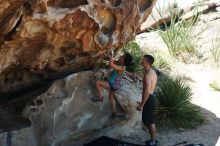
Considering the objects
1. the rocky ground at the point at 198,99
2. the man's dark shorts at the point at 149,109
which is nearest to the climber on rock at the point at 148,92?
the man's dark shorts at the point at 149,109

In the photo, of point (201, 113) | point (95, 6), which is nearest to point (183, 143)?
point (201, 113)

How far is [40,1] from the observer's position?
6461mm

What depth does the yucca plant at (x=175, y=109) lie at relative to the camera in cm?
912

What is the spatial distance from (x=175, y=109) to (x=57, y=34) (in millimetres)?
3052

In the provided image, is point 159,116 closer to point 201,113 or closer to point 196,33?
point 201,113

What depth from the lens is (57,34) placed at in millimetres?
7203

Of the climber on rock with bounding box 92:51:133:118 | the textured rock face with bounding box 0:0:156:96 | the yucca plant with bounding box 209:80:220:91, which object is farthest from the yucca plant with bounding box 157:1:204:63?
the climber on rock with bounding box 92:51:133:118

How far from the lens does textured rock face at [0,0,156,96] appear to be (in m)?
6.62

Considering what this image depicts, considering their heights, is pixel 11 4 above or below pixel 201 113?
above

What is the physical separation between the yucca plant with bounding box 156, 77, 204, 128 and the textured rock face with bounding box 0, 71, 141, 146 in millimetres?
1012

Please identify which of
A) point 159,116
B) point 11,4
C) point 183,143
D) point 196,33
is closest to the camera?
point 11,4

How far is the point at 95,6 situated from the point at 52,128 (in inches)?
76.8

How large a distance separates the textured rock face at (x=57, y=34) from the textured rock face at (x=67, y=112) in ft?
1.23

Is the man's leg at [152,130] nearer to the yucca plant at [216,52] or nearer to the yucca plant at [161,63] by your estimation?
the yucca plant at [161,63]
